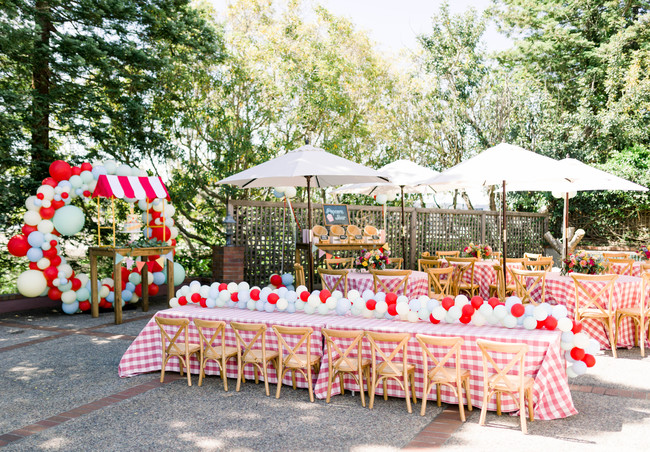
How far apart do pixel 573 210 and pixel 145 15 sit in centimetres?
1432

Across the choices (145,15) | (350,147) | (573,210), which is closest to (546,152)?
(573,210)

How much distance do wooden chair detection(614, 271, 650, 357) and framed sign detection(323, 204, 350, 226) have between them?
5593mm

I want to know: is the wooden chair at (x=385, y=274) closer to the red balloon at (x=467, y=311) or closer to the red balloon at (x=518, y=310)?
the red balloon at (x=467, y=311)

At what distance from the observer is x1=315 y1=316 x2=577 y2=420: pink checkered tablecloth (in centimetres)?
393

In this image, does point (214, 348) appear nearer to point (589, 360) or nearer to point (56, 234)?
point (589, 360)

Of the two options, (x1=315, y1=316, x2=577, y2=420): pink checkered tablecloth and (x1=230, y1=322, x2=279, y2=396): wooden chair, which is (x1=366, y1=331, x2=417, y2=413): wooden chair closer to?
(x1=315, y1=316, x2=577, y2=420): pink checkered tablecloth

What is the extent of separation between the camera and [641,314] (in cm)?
604

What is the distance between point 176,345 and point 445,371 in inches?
99.7

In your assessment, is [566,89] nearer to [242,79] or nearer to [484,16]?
[484,16]

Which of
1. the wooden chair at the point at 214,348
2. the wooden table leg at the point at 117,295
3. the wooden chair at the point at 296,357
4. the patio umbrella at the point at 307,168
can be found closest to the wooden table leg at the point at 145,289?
the wooden table leg at the point at 117,295

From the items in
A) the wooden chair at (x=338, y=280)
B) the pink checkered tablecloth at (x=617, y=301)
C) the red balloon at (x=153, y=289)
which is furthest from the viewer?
the red balloon at (x=153, y=289)

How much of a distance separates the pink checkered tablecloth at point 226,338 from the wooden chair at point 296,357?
3.9 inches

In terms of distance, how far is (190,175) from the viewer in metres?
12.7

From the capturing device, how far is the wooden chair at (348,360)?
4.20 m
